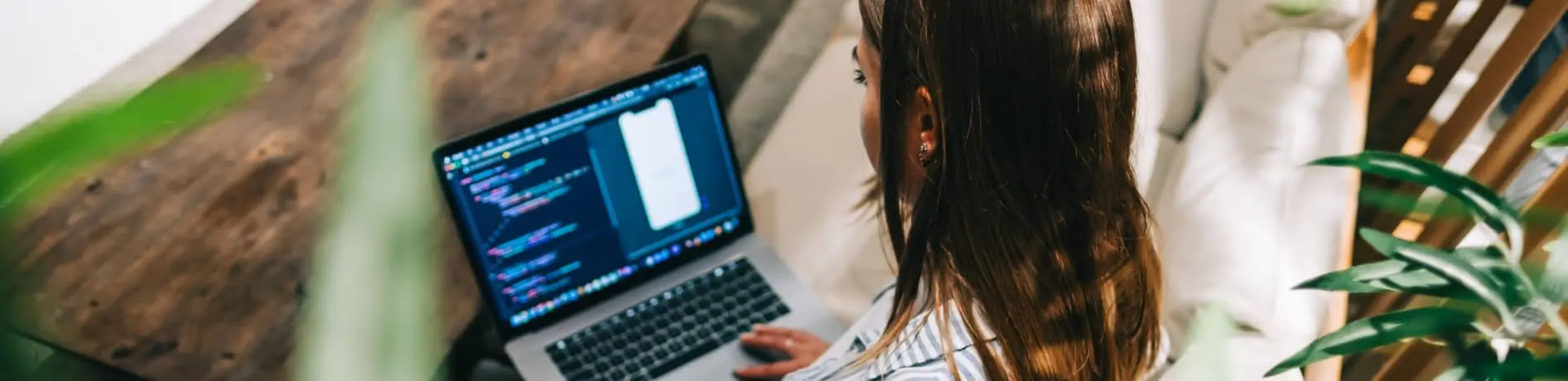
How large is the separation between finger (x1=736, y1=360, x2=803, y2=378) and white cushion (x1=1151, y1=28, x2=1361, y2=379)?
38cm

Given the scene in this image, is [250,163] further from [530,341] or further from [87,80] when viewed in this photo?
[530,341]

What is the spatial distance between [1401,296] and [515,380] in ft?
3.58

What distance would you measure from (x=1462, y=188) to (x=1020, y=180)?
0.31 m

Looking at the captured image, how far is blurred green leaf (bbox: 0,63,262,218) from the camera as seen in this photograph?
0.78 ft

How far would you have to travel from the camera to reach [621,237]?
1086 mm

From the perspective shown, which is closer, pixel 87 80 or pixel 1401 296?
pixel 87 80

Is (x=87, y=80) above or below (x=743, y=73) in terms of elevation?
above

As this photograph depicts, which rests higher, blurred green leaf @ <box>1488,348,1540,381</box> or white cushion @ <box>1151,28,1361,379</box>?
blurred green leaf @ <box>1488,348,1540,381</box>

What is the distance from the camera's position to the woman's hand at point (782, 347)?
1.03m

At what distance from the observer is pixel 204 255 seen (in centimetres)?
97

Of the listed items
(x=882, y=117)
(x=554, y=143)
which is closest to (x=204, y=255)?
(x=554, y=143)

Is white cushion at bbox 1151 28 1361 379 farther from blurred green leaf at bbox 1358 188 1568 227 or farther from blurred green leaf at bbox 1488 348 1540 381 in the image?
blurred green leaf at bbox 1488 348 1540 381

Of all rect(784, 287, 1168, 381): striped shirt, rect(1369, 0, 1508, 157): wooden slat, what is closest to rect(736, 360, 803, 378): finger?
rect(784, 287, 1168, 381): striped shirt

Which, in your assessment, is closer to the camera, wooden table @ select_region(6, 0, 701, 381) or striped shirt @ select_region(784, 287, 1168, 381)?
striped shirt @ select_region(784, 287, 1168, 381)
